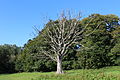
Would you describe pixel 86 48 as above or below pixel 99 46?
below

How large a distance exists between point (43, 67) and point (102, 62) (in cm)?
1354

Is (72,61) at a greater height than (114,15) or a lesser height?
lesser

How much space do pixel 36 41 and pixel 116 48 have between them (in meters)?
18.7

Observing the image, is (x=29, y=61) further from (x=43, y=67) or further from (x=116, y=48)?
(x=116, y=48)

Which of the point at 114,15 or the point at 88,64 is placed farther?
the point at 114,15

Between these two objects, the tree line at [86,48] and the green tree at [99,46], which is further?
the green tree at [99,46]

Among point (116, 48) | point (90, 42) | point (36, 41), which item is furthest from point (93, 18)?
point (36, 41)

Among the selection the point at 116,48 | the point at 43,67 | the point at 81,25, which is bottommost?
the point at 43,67

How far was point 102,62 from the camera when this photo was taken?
41.1 m

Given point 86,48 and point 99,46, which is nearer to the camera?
point 86,48

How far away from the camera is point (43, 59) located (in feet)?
149

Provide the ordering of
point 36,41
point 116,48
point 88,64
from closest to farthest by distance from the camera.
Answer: point 116,48 < point 88,64 < point 36,41

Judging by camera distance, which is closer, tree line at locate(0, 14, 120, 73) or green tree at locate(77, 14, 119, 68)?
tree line at locate(0, 14, 120, 73)

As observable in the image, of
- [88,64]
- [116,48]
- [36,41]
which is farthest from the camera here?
[36,41]
